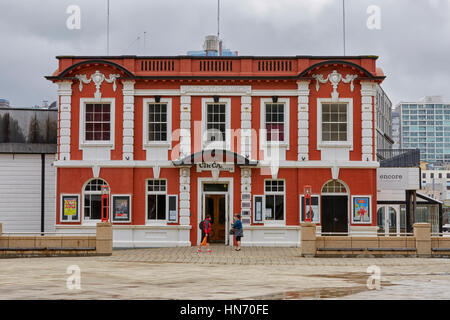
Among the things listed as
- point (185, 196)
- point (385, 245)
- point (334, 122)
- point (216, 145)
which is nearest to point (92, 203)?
point (185, 196)

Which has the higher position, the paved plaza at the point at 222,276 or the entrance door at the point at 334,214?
the entrance door at the point at 334,214

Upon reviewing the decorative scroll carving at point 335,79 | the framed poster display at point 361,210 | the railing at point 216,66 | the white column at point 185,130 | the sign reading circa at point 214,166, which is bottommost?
the framed poster display at point 361,210

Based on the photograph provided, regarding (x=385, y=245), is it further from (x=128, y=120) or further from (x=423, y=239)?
(x=128, y=120)

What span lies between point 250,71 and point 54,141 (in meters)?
10.1

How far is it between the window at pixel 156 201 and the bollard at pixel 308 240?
7300mm

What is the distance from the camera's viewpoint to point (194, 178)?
29.3m

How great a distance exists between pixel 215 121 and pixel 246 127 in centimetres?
140

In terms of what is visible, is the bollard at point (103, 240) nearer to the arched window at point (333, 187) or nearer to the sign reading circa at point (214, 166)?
the sign reading circa at point (214, 166)

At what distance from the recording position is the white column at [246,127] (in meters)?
29.3

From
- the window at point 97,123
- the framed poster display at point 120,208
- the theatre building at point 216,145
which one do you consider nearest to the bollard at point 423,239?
the theatre building at point 216,145

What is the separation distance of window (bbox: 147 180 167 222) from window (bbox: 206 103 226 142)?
291 centimetres

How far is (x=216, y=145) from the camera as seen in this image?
2936cm

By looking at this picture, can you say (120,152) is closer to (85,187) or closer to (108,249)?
(85,187)
